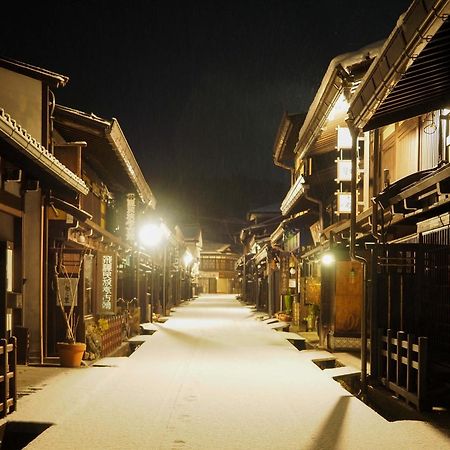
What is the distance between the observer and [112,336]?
1866cm

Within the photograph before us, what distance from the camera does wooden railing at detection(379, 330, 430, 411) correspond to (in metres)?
9.82

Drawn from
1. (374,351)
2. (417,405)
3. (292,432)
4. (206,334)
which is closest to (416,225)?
(374,351)

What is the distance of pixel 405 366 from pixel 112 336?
32.7 feet

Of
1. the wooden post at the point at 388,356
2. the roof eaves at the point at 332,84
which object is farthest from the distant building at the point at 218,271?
the wooden post at the point at 388,356

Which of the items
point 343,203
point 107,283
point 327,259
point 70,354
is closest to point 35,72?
point 70,354

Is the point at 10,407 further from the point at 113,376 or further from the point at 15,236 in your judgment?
the point at 15,236

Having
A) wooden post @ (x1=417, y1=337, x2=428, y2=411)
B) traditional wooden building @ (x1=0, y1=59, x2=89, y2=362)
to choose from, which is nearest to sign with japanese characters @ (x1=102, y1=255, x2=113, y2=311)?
traditional wooden building @ (x1=0, y1=59, x2=89, y2=362)

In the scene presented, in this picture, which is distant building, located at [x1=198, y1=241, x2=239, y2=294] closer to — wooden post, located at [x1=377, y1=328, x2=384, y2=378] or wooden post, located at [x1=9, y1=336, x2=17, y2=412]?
wooden post, located at [x1=377, y1=328, x2=384, y2=378]

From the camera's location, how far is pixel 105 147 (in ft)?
60.6

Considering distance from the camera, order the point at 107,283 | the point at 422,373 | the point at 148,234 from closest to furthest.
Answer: the point at 422,373 → the point at 107,283 → the point at 148,234

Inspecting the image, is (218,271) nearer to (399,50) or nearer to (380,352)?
(380,352)

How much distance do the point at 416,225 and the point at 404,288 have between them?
59.4 inches

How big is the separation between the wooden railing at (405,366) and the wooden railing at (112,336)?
8.17m

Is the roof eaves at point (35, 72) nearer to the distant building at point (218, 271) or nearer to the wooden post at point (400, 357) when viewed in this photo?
the wooden post at point (400, 357)
